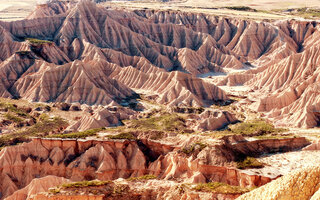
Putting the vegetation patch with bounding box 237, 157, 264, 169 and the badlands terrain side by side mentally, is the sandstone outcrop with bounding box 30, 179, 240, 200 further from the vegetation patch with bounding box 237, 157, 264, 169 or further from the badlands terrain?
the vegetation patch with bounding box 237, 157, 264, 169

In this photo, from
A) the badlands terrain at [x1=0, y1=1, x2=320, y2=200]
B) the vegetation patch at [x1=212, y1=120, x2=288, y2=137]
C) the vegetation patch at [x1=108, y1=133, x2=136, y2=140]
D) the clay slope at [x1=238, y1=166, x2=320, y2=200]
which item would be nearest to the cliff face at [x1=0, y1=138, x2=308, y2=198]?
the badlands terrain at [x1=0, y1=1, x2=320, y2=200]

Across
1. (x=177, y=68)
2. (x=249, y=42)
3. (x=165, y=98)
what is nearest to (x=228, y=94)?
(x=165, y=98)

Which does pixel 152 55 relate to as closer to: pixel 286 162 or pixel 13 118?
pixel 13 118

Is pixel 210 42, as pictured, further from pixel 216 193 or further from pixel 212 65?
pixel 216 193

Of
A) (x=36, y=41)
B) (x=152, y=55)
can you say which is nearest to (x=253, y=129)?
(x=36, y=41)

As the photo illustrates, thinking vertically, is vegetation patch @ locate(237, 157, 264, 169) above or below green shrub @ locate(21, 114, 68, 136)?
above

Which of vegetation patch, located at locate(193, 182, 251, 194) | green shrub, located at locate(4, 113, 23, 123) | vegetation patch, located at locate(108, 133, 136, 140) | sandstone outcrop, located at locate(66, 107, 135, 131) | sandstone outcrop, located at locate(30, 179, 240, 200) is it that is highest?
vegetation patch, located at locate(193, 182, 251, 194)
